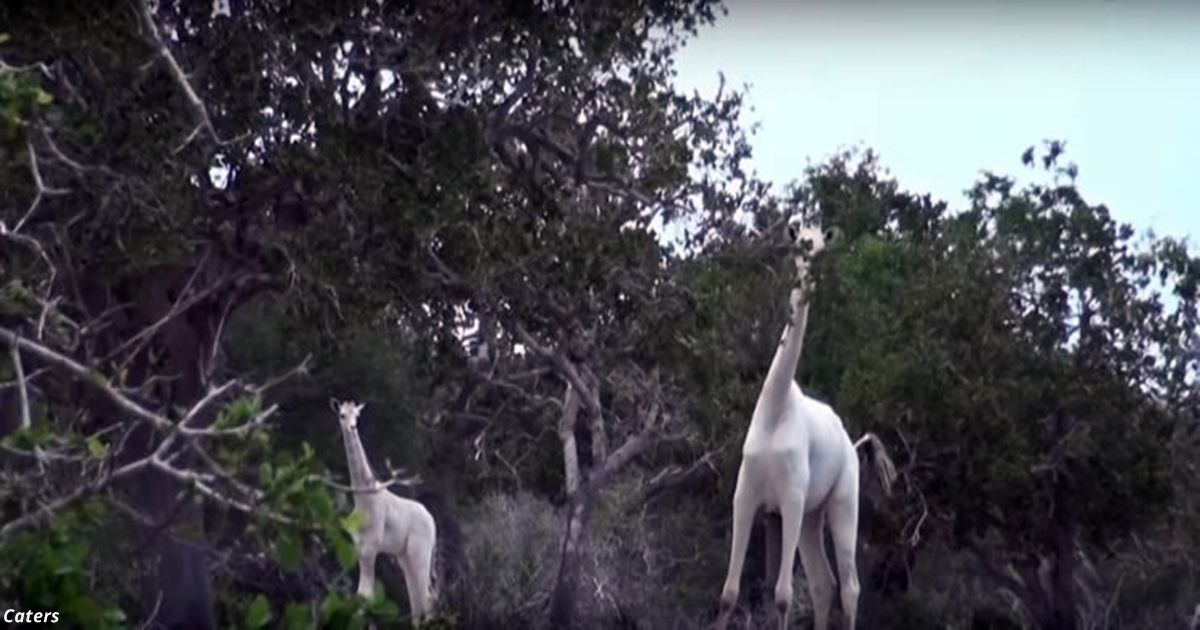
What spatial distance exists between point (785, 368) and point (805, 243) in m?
0.76

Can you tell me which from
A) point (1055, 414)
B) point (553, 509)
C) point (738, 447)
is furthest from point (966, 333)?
point (553, 509)

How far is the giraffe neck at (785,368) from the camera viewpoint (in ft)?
44.4

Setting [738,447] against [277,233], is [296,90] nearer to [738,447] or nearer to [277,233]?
[277,233]

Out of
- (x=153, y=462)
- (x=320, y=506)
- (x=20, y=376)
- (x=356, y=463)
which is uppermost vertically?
(x=356, y=463)

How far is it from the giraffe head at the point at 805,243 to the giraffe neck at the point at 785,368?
13 centimetres

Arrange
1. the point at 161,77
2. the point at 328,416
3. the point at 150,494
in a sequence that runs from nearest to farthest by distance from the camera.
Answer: the point at 161,77 → the point at 150,494 → the point at 328,416

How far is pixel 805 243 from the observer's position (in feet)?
44.1

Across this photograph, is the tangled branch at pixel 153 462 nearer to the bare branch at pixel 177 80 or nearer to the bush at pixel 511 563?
the bare branch at pixel 177 80

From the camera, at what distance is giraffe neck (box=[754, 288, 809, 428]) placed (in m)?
13.5

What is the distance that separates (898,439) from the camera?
20188mm

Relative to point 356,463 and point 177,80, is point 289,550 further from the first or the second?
point 356,463

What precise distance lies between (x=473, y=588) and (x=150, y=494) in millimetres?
4528

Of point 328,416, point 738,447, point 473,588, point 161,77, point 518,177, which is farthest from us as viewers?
point 328,416

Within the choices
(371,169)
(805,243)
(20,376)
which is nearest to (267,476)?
(20,376)
